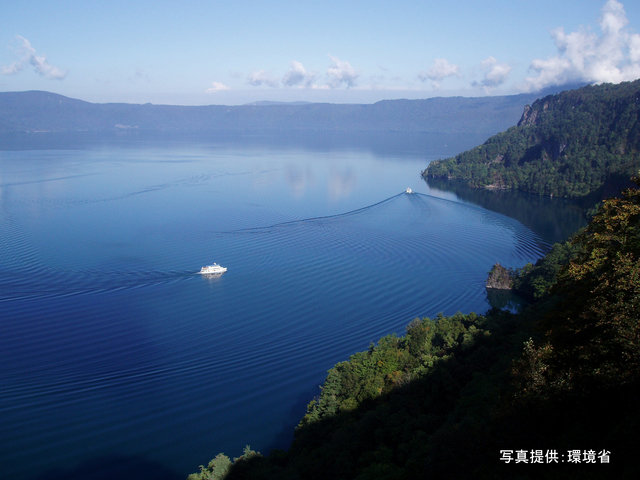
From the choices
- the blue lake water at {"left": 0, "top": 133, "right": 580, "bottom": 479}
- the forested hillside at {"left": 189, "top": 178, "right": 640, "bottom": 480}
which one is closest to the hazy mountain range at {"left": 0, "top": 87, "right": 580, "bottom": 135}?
the blue lake water at {"left": 0, "top": 133, "right": 580, "bottom": 479}

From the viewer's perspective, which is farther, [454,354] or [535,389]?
[454,354]

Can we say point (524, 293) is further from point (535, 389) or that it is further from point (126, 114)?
point (126, 114)

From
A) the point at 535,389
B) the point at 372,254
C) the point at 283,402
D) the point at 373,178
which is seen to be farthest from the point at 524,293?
the point at 373,178

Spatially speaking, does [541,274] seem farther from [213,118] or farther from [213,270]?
[213,118]

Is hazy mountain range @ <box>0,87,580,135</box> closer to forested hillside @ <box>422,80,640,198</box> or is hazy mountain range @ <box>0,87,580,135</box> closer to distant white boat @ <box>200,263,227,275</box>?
forested hillside @ <box>422,80,640,198</box>

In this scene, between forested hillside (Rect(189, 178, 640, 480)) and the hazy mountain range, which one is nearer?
forested hillside (Rect(189, 178, 640, 480))

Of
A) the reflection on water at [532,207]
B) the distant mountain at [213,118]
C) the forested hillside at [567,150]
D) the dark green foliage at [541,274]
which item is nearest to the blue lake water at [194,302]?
the reflection on water at [532,207]
